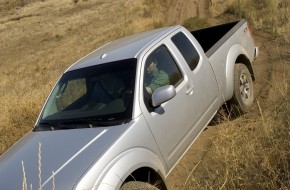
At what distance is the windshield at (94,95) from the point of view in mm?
4422

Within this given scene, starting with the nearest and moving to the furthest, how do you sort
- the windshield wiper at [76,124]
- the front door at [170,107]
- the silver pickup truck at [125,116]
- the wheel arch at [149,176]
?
the silver pickup truck at [125,116], the wheel arch at [149,176], the windshield wiper at [76,124], the front door at [170,107]

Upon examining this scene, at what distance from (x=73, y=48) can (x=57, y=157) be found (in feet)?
52.7

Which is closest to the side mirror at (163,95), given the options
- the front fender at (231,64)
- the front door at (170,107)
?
the front door at (170,107)

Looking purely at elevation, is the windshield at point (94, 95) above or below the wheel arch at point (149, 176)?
above

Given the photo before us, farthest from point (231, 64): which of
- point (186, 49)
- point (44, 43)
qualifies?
point (44, 43)

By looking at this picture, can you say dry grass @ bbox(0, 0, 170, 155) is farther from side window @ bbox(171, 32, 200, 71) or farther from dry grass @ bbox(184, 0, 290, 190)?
dry grass @ bbox(184, 0, 290, 190)

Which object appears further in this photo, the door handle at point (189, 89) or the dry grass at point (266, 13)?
the dry grass at point (266, 13)

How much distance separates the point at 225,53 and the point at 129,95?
91.8 inches

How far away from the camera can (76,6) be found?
3947 centimetres

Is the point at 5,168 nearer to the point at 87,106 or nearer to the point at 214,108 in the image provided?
the point at 87,106

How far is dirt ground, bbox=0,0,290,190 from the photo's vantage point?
6889 mm

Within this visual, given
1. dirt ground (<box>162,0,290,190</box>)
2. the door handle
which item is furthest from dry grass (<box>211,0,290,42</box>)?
the door handle

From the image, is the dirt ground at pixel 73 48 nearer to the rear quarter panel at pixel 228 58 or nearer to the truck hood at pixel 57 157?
the rear quarter panel at pixel 228 58

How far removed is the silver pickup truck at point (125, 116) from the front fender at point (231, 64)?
0.02 metres
